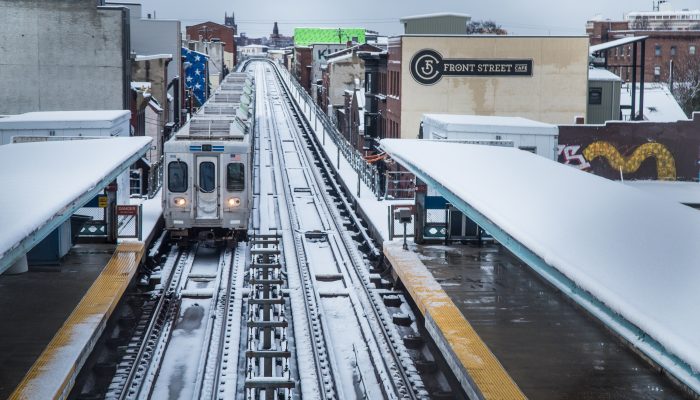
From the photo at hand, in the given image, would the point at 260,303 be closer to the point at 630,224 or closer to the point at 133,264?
the point at 133,264

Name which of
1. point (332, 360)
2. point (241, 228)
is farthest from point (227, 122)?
point (332, 360)

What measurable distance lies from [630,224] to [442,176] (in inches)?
210

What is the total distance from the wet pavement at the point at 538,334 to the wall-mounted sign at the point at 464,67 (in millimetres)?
20756

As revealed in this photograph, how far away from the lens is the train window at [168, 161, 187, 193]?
76.7 feet

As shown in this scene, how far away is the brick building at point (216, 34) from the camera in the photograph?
134m

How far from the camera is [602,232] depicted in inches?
466

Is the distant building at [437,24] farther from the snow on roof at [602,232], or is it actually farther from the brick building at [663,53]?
the snow on roof at [602,232]

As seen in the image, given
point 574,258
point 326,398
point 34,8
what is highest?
point 34,8

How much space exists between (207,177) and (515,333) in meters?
10.4

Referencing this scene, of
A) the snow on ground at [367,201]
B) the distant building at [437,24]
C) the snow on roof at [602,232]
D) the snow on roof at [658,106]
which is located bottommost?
the snow on ground at [367,201]

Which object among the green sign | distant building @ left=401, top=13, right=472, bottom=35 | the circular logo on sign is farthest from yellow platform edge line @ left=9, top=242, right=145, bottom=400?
the green sign

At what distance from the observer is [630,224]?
12.3 meters

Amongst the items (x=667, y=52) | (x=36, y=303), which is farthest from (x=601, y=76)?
(x=667, y=52)

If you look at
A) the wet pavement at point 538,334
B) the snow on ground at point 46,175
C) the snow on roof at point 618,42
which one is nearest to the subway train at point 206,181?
the snow on ground at point 46,175
